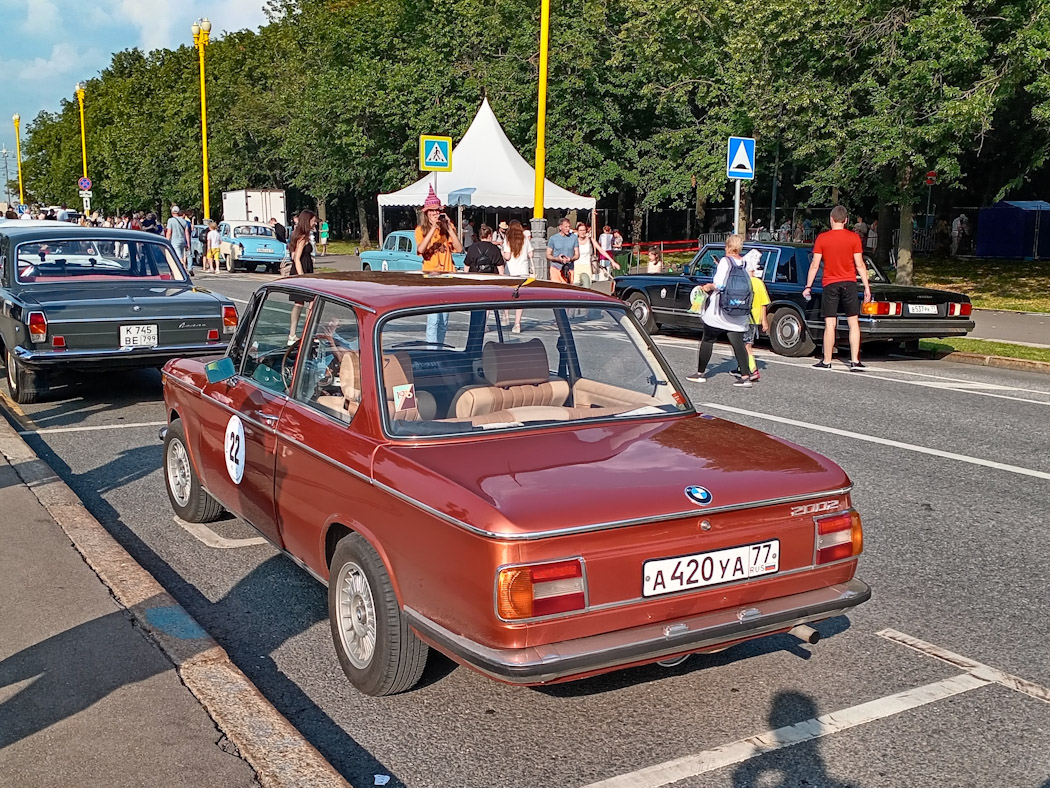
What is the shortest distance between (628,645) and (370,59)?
4759cm

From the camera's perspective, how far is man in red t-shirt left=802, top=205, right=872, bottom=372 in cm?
1321

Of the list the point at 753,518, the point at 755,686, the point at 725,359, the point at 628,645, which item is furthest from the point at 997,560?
the point at 725,359

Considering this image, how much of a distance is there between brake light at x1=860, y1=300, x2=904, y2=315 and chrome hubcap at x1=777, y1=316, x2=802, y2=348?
1.01 metres

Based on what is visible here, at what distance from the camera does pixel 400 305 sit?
427 cm

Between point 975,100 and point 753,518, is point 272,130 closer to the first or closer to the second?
point 975,100

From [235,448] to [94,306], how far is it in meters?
5.13

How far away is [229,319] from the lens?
10133 mm

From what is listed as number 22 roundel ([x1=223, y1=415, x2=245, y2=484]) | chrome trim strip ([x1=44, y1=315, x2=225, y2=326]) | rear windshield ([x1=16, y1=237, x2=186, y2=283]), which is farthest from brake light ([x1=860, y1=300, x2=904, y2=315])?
number 22 roundel ([x1=223, y1=415, x2=245, y2=484])

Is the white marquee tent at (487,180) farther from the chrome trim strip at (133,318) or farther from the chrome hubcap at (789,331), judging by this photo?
the chrome trim strip at (133,318)

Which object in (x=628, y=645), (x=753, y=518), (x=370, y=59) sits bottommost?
(x=628, y=645)

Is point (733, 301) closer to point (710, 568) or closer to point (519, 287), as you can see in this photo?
point (519, 287)

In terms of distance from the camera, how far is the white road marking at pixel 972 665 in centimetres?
412

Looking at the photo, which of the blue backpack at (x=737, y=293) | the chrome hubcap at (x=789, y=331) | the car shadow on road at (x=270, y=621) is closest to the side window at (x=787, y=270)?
the chrome hubcap at (x=789, y=331)

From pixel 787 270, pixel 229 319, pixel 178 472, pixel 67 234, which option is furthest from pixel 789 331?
pixel 178 472
